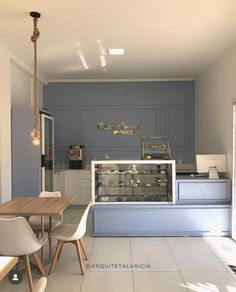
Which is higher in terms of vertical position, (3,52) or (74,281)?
(3,52)

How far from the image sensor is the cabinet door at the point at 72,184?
721 centimetres

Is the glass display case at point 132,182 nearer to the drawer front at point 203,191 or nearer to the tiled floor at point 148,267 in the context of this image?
the drawer front at point 203,191

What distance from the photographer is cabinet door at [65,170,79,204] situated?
7209mm

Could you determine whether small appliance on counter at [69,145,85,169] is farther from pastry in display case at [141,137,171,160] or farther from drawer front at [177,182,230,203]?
drawer front at [177,182,230,203]

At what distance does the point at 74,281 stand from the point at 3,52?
324 centimetres

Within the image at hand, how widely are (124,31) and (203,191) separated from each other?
2628mm

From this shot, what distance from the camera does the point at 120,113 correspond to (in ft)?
24.7

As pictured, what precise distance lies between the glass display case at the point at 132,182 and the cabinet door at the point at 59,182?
203 cm

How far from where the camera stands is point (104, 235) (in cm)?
502

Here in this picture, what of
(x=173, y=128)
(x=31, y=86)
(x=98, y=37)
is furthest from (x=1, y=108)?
(x=173, y=128)

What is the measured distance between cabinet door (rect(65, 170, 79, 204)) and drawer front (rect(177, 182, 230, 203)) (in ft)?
9.30

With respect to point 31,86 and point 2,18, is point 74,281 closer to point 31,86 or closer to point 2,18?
point 2,18

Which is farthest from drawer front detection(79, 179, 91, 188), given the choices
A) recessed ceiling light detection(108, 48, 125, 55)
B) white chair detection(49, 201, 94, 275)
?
white chair detection(49, 201, 94, 275)

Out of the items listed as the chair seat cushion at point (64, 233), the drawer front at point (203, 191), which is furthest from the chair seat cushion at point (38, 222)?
the drawer front at point (203, 191)
